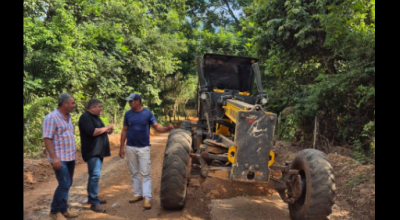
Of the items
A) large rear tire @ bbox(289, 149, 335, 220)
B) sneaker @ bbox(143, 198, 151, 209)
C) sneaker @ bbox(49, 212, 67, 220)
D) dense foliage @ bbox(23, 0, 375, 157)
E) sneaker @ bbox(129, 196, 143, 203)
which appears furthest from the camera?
dense foliage @ bbox(23, 0, 375, 157)

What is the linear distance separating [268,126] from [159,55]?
15.2 m

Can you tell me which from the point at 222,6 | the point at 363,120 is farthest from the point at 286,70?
the point at 222,6

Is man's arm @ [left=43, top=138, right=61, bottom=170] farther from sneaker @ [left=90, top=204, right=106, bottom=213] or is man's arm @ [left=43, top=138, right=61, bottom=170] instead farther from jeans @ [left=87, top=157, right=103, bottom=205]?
sneaker @ [left=90, top=204, right=106, bottom=213]

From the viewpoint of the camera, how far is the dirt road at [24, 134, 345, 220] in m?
4.53

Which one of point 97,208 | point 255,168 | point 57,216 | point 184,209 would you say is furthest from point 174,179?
point 57,216

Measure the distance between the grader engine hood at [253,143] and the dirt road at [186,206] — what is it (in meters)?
0.91

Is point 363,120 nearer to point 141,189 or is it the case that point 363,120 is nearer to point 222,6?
point 141,189

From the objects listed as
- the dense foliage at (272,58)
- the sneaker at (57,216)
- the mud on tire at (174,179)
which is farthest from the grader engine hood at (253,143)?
the dense foliage at (272,58)

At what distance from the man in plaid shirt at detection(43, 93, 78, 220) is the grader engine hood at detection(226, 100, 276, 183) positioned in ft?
7.93

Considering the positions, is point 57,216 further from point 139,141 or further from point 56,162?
point 139,141

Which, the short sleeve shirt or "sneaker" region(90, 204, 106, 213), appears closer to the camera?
"sneaker" region(90, 204, 106, 213)

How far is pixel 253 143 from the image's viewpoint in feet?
13.6

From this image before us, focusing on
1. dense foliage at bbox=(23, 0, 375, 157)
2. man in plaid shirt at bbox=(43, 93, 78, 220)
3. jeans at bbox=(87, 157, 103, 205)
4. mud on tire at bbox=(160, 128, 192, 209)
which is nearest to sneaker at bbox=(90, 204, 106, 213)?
jeans at bbox=(87, 157, 103, 205)
